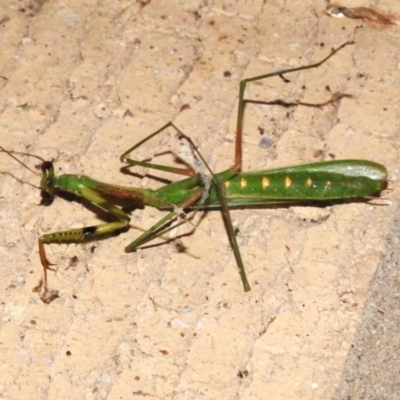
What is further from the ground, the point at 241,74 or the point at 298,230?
the point at 241,74

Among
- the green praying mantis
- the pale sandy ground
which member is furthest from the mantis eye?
the pale sandy ground

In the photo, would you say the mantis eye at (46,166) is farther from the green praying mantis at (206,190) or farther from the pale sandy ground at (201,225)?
the pale sandy ground at (201,225)

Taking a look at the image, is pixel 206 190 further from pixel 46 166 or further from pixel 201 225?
pixel 46 166

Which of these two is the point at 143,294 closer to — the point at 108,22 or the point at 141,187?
the point at 141,187

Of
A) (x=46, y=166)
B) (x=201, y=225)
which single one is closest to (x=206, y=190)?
(x=201, y=225)

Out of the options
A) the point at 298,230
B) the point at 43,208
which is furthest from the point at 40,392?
the point at 298,230

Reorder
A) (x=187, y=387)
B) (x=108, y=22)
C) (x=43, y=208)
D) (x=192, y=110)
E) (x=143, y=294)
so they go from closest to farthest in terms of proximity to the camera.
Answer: (x=187, y=387)
(x=143, y=294)
(x=43, y=208)
(x=192, y=110)
(x=108, y=22)
